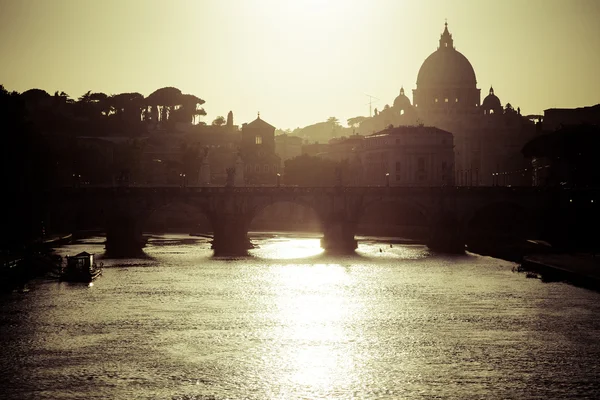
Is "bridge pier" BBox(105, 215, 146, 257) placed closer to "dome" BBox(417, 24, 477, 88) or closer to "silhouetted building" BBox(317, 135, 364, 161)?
"silhouetted building" BBox(317, 135, 364, 161)

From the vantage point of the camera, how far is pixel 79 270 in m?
73.3

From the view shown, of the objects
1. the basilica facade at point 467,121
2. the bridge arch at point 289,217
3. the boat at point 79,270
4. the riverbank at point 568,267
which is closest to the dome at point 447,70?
the basilica facade at point 467,121

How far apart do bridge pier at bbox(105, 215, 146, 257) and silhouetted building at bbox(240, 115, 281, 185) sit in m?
75.8

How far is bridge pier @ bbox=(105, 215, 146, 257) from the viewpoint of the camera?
10012cm

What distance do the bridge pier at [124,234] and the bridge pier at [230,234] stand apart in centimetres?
737

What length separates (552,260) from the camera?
79.7 m

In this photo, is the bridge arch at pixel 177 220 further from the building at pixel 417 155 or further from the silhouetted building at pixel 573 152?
the silhouetted building at pixel 573 152

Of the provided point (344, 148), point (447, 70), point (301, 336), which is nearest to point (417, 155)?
point (344, 148)

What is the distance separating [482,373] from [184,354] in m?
13.5

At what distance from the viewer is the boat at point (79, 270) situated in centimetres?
7306

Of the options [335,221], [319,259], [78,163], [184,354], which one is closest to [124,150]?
[78,163]

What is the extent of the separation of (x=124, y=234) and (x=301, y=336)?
49699 millimetres

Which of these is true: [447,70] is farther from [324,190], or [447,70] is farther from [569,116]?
[324,190]

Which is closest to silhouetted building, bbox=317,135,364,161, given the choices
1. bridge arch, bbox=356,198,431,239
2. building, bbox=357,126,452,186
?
building, bbox=357,126,452,186
